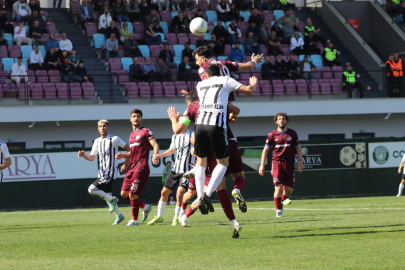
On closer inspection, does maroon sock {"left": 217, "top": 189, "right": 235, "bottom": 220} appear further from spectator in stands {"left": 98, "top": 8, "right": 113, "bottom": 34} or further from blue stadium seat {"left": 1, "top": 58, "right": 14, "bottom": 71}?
spectator in stands {"left": 98, "top": 8, "right": 113, "bottom": 34}

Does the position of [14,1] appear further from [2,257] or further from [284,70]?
[2,257]

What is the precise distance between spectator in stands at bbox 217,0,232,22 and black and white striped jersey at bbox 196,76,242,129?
2337cm

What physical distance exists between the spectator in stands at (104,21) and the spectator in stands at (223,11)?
17.8ft

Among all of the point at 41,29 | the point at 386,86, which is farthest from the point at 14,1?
the point at 386,86

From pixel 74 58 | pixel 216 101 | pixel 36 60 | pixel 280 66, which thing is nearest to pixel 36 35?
pixel 36 60

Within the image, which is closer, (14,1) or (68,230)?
(68,230)

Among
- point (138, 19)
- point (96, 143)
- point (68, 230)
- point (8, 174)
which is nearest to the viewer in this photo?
point (68, 230)

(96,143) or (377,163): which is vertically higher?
(96,143)

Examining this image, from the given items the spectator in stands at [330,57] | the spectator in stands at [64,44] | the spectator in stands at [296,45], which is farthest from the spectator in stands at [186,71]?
the spectator in stands at [330,57]

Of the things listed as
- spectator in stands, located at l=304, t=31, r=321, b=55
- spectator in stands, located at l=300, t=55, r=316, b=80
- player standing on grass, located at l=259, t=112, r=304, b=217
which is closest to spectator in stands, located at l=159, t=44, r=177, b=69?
spectator in stands, located at l=300, t=55, r=316, b=80

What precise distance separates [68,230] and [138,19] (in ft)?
66.1

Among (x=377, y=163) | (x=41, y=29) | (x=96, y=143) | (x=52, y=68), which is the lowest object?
(x=377, y=163)

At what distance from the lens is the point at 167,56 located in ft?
91.2

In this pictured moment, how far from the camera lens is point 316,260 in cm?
646
